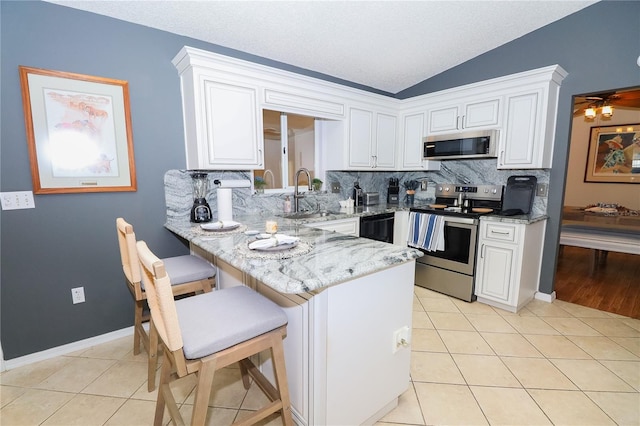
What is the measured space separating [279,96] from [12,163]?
1.95m

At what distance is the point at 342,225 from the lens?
2.82 m

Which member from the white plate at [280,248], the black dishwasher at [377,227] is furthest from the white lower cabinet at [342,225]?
the white plate at [280,248]

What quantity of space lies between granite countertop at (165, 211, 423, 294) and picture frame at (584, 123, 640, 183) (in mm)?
5342

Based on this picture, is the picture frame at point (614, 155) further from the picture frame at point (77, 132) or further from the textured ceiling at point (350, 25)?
the picture frame at point (77, 132)

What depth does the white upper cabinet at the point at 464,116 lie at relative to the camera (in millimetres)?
2936

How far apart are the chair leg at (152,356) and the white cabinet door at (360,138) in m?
2.45

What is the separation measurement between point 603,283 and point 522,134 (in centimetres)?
224

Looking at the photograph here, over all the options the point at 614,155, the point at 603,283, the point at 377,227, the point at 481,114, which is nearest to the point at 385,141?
the point at 481,114

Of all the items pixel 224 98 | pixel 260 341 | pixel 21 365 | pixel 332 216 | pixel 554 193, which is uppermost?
pixel 224 98

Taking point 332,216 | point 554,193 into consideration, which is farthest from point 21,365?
point 554,193

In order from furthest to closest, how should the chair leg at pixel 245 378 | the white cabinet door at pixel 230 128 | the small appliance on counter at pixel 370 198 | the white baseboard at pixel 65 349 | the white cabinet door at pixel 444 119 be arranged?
the small appliance on counter at pixel 370 198 < the white cabinet door at pixel 444 119 < the white cabinet door at pixel 230 128 < the white baseboard at pixel 65 349 < the chair leg at pixel 245 378

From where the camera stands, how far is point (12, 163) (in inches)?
72.9

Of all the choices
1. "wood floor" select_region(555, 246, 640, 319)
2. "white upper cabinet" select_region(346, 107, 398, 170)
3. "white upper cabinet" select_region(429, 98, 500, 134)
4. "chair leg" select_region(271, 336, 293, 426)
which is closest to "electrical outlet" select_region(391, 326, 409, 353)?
"chair leg" select_region(271, 336, 293, 426)

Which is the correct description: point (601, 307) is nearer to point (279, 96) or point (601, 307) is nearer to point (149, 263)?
point (279, 96)
